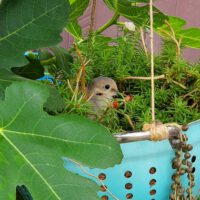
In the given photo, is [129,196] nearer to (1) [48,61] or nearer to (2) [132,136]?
(2) [132,136]

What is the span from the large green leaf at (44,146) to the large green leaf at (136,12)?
264 mm

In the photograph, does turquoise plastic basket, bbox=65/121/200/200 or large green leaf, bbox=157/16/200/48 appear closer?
turquoise plastic basket, bbox=65/121/200/200

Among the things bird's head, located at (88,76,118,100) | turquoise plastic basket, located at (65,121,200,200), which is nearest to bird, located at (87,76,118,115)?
bird's head, located at (88,76,118,100)

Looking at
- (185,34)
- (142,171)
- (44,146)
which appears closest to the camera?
(44,146)

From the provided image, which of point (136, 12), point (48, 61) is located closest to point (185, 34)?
point (136, 12)

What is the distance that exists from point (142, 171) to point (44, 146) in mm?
156

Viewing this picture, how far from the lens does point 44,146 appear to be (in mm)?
488

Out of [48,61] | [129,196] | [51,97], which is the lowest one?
[129,196]

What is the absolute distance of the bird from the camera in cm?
66

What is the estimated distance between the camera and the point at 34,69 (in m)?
0.75

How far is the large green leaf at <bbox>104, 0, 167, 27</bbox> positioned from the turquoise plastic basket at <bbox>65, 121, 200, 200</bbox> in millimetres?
191

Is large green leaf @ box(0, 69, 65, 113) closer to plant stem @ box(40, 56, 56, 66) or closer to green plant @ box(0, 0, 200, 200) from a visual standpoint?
green plant @ box(0, 0, 200, 200)

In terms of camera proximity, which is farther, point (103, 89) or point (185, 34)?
point (185, 34)

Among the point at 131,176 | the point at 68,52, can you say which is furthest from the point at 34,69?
the point at 131,176
